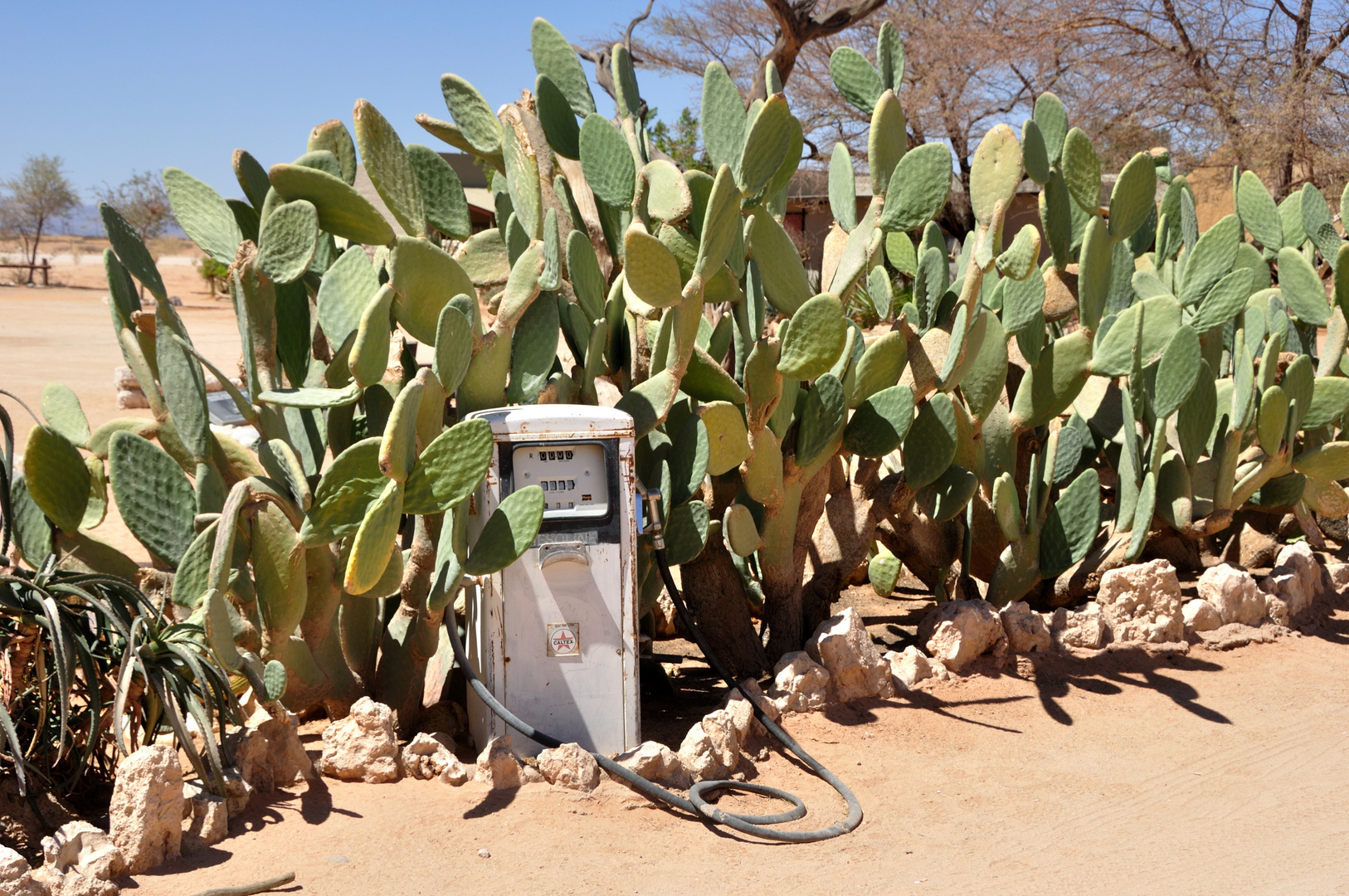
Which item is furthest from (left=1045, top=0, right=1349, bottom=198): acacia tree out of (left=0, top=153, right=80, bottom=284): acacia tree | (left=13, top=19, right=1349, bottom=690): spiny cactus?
(left=0, top=153, right=80, bottom=284): acacia tree

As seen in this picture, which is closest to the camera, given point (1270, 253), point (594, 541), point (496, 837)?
point (496, 837)

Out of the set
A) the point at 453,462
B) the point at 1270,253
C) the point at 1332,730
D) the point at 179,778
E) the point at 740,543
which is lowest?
the point at 1332,730

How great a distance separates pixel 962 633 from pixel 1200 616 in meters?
1.05

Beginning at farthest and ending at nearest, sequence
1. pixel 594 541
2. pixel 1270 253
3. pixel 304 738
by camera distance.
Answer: pixel 1270 253 < pixel 304 738 < pixel 594 541

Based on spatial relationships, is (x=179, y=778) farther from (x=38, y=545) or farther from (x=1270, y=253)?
(x=1270, y=253)

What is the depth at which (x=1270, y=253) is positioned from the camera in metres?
5.27

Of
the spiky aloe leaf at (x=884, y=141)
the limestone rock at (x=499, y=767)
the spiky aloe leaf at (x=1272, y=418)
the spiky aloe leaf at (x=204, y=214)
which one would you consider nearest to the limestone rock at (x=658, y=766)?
the limestone rock at (x=499, y=767)

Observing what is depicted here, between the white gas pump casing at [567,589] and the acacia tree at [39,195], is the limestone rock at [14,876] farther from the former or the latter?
the acacia tree at [39,195]

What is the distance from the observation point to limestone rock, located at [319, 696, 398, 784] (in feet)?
8.86

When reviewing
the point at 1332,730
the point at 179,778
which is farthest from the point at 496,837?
the point at 1332,730

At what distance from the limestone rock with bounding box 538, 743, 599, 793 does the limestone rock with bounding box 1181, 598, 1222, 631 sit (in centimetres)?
245

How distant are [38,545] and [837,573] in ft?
7.95

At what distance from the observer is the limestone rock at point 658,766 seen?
280 centimetres

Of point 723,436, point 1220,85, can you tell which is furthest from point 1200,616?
point 1220,85
